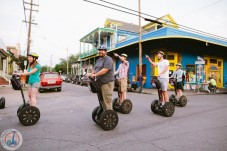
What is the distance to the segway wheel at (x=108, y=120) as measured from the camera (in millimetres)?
3809

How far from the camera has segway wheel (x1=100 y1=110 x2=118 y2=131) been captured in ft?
12.5

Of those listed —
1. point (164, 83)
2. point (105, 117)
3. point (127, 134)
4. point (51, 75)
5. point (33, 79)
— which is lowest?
point (127, 134)

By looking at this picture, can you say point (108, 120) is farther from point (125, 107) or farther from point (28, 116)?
point (28, 116)

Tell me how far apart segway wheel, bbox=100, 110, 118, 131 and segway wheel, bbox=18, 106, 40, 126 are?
1.81 metres

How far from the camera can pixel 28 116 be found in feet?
13.9

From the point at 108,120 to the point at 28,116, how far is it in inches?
80.5

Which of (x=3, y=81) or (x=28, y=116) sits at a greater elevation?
(x=3, y=81)

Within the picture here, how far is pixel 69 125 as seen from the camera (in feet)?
14.4

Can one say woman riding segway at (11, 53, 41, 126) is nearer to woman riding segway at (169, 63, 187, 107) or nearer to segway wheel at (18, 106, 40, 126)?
segway wheel at (18, 106, 40, 126)

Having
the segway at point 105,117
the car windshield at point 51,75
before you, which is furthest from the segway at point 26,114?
the car windshield at point 51,75

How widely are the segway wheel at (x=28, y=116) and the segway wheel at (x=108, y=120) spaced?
1815mm

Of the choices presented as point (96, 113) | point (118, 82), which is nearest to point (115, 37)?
point (118, 82)

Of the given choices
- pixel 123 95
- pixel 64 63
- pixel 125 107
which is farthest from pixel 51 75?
pixel 64 63

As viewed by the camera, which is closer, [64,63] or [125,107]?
[125,107]
